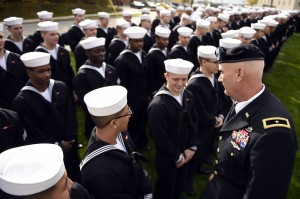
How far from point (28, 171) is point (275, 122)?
186cm

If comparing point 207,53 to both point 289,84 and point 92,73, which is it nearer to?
point 92,73

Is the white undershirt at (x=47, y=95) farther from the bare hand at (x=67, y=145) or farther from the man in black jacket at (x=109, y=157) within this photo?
the man in black jacket at (x=109, y=157)

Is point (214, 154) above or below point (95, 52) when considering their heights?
below

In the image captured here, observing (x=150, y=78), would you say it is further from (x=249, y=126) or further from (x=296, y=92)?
(x=296, y=92)

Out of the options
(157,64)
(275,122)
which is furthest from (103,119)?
(157,64)

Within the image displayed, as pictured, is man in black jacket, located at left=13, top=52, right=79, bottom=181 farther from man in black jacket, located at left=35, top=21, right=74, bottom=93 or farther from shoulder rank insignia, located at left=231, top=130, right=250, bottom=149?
shoulder rank insignia, located at left=231, top=130, right=250, bottom=149

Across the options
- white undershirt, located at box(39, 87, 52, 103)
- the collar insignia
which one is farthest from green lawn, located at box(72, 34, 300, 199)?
the collar insignia

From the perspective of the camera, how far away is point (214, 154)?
5961mm

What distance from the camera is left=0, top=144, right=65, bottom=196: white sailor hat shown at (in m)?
1.60

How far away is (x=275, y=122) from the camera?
6.81 ft

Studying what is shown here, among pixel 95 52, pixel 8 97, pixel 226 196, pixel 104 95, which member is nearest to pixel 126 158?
pixel 104 95

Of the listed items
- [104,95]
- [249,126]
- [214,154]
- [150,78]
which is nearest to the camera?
[249,126]

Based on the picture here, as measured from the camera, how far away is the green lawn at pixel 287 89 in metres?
5.07

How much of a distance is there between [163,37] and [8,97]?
146 inches
